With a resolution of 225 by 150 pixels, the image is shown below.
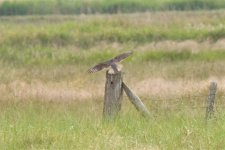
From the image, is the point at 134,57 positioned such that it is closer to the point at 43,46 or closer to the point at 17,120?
the point at 43,46

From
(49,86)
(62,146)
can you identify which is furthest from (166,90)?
(62,146)

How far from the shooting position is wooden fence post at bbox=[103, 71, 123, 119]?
811 cm

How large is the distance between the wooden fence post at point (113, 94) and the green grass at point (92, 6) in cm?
2834

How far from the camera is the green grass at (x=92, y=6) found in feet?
122

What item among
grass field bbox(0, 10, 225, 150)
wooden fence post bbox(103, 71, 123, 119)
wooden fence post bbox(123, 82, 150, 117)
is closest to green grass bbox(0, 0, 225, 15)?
grass field bbox(0, 10, 225, 150)

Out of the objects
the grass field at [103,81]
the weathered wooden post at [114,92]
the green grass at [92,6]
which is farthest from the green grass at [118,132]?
the green grass at [92,6]

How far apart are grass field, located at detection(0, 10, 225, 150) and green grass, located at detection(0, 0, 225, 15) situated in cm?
365

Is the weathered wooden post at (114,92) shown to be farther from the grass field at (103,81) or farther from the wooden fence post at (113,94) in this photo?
the grass field at (103,81)

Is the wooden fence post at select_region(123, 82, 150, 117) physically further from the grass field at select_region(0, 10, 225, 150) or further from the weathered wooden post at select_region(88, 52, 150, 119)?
the grass field at select_region(0, 10, 225, 150)

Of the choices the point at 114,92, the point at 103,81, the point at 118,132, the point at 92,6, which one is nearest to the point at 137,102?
the point at 114,92

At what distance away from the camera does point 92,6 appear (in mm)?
37594

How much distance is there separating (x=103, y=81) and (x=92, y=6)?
72.6ft

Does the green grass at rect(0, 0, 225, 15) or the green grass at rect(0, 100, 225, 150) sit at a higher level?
the green grass at rect(0, 100, 225, 150)

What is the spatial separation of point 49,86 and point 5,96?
8.52 ft
